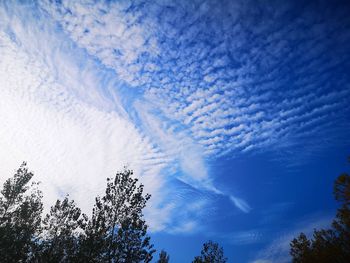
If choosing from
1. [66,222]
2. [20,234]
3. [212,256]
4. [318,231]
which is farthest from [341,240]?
[20,234]

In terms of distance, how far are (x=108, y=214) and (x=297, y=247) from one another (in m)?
19.4

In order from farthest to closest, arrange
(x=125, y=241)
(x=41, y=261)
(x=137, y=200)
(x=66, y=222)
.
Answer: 1. (x=66, y=222)
2. (x=137, y=200)
3. (x=125, y=241)
4. (x=41, y=261)

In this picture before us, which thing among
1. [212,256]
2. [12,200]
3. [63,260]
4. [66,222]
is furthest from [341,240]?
[12,200]

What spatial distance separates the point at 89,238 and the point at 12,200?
15.4m

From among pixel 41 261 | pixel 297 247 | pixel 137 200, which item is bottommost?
pixel 41 261

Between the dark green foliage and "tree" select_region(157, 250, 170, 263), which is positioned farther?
"tree" select_region(157, 250, 170, 263)

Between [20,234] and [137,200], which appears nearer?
[137,200]

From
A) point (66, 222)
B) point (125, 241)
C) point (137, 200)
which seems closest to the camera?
point (125, 241)

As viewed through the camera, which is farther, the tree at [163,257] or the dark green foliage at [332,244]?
the tree at [163,257]

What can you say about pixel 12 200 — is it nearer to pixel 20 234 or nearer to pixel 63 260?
pixel 20 234

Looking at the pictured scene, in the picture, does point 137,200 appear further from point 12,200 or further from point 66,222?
point 12,200

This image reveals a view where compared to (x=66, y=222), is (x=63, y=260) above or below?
below

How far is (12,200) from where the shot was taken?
963 inches

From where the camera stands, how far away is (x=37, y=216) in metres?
25.5
